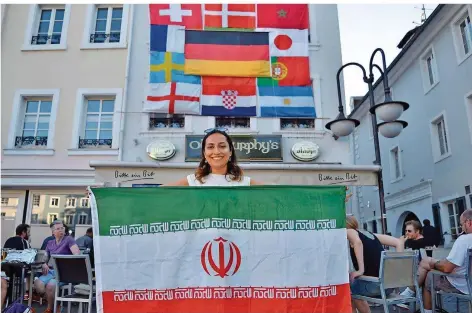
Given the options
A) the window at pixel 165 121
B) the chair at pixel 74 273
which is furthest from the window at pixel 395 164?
the chair at pixel 74 273

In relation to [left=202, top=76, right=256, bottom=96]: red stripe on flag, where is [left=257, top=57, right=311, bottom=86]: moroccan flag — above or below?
above

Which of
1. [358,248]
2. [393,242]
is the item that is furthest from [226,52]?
[358,248]

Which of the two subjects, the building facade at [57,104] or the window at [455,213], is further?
the window at [455,213]

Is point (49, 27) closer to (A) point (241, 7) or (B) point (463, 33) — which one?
(A) point (241, 7)

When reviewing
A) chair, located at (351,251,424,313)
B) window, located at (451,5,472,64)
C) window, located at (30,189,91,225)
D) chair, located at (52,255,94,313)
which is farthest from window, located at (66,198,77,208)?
window, located at (451,5,472,64)

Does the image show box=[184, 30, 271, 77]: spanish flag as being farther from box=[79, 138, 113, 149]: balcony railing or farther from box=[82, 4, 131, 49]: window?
box=[79, 138, 113, 149]: balcony railing

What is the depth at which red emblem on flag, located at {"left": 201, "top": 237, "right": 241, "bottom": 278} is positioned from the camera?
2959 millimetres

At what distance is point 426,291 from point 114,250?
4743 mm

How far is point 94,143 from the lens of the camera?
517 inches

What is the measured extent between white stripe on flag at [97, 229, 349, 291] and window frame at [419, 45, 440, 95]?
17014 millimetres

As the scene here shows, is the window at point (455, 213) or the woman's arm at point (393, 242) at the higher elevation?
the window at point (455, 213)

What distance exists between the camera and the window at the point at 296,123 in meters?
13.2

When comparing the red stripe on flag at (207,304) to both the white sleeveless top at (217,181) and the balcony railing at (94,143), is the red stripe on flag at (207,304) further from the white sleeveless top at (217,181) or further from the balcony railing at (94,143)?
the balcony railing at (94,143)

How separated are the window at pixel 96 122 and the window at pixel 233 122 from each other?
315cm
